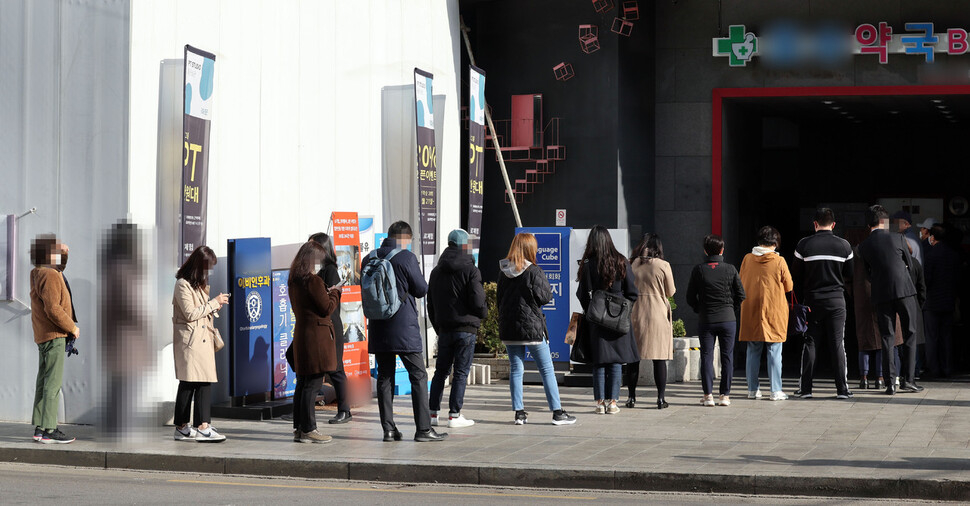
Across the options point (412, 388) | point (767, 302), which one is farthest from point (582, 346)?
point (767, 302)

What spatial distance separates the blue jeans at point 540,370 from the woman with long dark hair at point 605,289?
2.16 ft

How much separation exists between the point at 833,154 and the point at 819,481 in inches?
714

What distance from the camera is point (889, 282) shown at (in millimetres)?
13273

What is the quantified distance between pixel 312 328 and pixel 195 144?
2312 millimetres

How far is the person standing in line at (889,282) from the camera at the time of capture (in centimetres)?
1327

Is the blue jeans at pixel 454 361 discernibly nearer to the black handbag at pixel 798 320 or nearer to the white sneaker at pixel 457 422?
the white sneaker at pixel 457 422

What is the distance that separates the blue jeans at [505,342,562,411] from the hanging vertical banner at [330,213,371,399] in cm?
200

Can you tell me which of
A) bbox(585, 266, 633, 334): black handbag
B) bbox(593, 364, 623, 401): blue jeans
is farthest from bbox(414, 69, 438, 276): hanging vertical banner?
bbox(585, 266, 633, 334): black handbag

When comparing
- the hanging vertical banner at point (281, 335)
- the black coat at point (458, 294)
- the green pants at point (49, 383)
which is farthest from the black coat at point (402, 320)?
the green pants at point (49, 383)

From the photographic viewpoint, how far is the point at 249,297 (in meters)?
11.7

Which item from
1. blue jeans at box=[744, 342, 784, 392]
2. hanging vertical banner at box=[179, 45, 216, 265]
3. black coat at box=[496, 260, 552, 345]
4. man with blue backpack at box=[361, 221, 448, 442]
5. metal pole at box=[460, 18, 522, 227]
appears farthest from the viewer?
metal pole at box=[460, 18, 522, 227]

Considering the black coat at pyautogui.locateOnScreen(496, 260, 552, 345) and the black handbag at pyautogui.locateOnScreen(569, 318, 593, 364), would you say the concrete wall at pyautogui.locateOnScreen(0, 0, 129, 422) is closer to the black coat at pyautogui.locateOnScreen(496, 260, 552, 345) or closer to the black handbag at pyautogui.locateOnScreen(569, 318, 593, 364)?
the black coat at pyautogui.locateOnScreen(496, 260, 552, 345)

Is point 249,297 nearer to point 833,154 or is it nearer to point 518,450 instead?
point 518,450

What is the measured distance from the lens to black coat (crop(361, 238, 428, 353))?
406 inches
